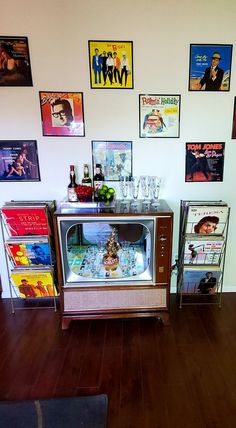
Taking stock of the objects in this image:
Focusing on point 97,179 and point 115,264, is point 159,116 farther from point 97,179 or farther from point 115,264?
point 115,264

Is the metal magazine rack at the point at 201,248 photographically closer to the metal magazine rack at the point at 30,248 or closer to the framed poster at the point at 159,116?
the framed poster at the point at 159,116

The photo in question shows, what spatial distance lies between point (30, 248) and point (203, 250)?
54.2 inches

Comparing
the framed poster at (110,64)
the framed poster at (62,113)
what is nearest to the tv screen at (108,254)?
the framed poster at (62,113)

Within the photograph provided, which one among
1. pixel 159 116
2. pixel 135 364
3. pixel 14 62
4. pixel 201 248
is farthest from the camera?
pixel 201 248

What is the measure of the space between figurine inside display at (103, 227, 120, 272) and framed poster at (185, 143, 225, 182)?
76 cm

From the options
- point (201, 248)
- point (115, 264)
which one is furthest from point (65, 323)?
point (201, 248)

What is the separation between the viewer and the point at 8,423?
Result: 1299 mm

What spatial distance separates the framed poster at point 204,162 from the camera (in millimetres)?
2061

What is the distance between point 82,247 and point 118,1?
70.9 inches

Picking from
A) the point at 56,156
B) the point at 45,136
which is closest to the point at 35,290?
the point at 56,156

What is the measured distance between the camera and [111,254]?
208cm

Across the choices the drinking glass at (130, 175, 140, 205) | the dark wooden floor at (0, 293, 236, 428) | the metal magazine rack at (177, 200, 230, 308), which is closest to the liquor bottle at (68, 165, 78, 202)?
the drinking glass at (130, 175, 140, 205)

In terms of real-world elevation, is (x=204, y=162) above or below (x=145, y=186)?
above

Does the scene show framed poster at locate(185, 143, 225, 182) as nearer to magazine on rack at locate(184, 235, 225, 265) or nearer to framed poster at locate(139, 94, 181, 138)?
A: framed poster at locate(139, 94, 181, 138)
